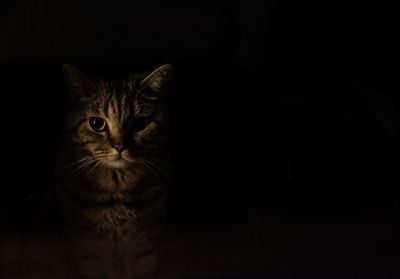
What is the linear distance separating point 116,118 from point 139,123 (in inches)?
2.6

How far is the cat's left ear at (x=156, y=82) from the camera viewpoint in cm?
148

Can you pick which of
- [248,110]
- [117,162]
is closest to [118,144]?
[117,162]

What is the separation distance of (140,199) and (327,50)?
2.40ft

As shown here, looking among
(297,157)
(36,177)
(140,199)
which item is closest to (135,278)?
(140,199)

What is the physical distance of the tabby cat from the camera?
1437mm

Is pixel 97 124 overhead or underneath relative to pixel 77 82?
underneath

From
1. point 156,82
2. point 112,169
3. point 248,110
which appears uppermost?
point 156,82

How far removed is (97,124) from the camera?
144 centimetres

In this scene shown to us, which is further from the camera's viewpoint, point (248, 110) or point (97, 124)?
point (248, 110)

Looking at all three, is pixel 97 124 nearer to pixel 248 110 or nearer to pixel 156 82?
pixel 156 82

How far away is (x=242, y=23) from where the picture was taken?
63.2 inches

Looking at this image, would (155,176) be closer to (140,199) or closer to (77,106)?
(140,199)

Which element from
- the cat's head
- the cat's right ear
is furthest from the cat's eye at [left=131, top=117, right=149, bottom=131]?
the cat's right ear

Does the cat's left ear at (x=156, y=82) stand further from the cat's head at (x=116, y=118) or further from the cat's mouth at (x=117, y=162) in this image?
the cat's mouth at (x=117, y=162)
